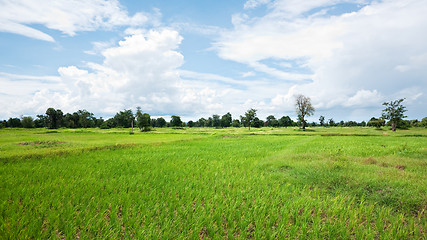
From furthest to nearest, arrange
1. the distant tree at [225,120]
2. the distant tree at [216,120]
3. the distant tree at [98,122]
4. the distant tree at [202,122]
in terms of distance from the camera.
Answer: the distant tree at [202,122] → the distant tree at [216,120] → the distant tree at [225,120] → the distant tree at [98,122]

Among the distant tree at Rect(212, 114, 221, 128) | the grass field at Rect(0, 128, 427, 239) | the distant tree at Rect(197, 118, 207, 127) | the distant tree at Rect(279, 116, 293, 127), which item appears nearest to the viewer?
the grass field at Rect(0, 128, 427, 239)

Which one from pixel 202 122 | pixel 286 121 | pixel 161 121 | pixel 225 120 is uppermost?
pixel 225 120

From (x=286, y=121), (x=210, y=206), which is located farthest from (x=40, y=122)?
(x=286, y=121)

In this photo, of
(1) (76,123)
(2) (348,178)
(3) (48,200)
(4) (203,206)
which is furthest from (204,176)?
(1) (76,123)

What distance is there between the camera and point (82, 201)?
202 inches

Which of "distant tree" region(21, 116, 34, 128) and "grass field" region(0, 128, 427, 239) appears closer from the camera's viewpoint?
"grass field" region(0, 128, 427, 239)

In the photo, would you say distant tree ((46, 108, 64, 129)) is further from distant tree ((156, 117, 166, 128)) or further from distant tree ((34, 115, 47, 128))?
distant tree ((156, 117, 166, 128))

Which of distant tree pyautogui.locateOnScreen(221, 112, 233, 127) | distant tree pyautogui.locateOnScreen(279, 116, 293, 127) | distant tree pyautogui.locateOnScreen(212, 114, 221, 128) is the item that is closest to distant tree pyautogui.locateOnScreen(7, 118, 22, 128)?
distant tree pyautogui.locateOnScreen(212, 114, 221, 128)

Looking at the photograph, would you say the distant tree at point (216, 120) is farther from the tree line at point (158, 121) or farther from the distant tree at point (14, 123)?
the distant tree at point (14, 123)

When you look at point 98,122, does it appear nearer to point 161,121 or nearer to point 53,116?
point 53,116

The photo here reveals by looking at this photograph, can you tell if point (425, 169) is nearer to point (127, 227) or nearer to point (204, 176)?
point (204, 176)

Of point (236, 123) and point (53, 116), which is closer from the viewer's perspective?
point (53, 116)

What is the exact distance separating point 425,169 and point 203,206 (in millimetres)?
11716

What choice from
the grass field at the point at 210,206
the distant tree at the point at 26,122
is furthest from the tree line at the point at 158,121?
the grass field at the point at 210,206
